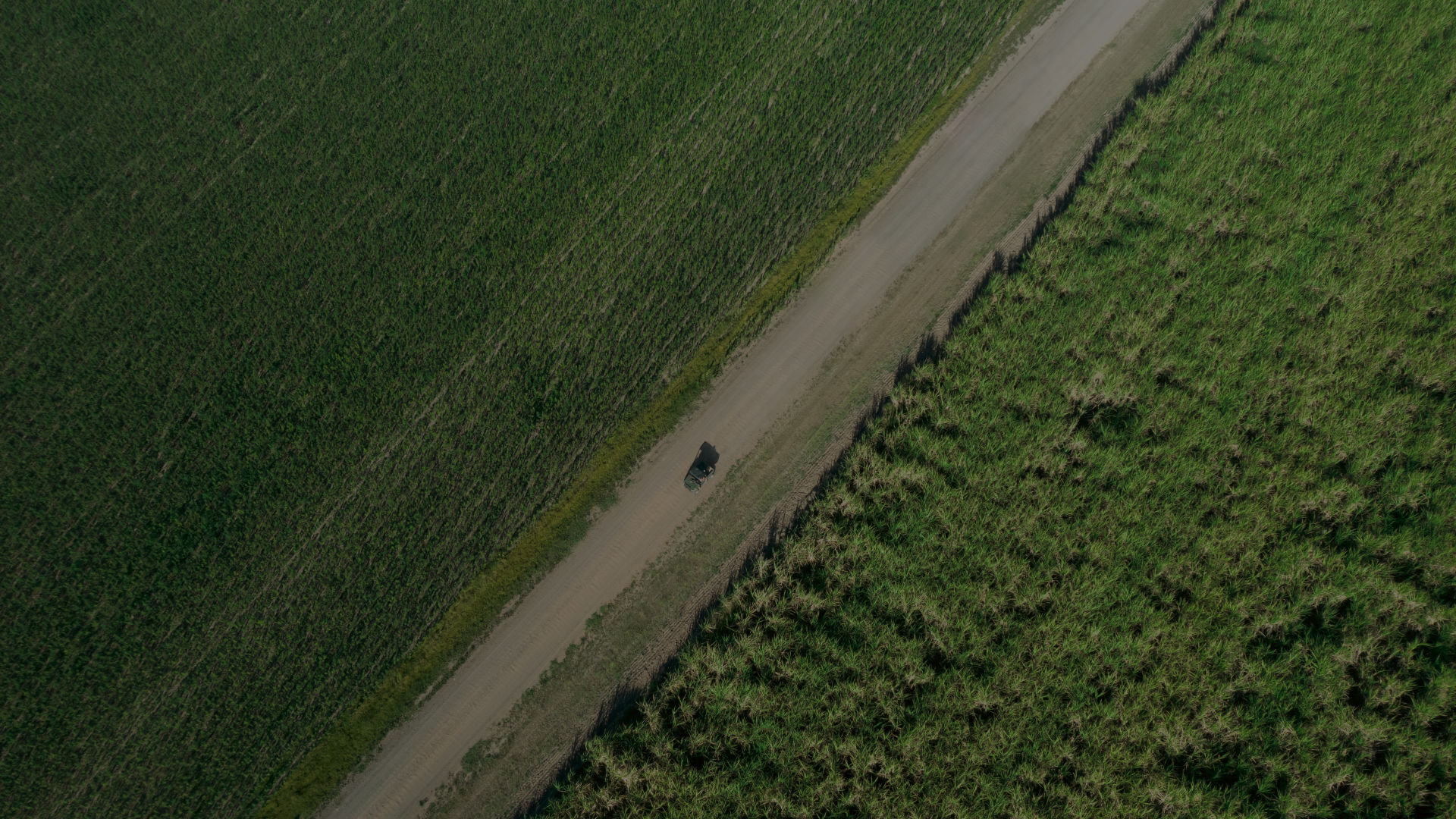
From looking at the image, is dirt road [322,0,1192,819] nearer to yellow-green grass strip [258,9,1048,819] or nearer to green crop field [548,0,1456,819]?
yellow-green grass strip [258,9,1048,819]

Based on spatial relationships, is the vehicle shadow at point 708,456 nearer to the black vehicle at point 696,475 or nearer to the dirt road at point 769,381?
the black vehicle at point 696,475

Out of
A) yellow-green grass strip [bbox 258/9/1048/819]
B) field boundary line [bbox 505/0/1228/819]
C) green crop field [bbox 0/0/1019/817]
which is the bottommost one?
field boundary line [bbox 505/0/1228/819]

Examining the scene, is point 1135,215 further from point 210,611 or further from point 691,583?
point 210,611

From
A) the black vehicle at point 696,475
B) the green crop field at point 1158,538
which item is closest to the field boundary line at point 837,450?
the green crop field at point 1158,538

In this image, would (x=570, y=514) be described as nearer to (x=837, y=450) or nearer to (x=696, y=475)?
(x=696, y=475)

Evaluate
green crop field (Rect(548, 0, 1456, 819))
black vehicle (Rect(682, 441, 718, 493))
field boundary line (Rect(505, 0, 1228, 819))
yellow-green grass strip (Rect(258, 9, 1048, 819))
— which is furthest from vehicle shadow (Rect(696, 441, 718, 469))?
green crop field (Rect(548, 0, 1456, 819))
